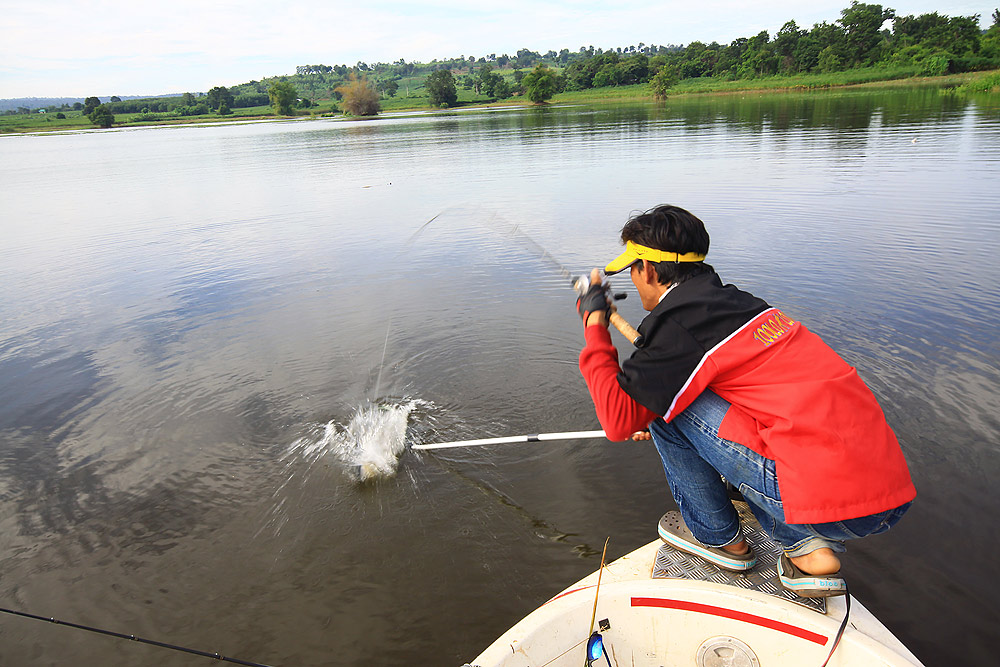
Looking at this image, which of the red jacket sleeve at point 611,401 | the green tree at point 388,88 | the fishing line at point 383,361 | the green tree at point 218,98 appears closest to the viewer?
the red jacket sleeve at point 611,401

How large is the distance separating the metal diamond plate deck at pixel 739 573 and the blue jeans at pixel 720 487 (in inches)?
4.9

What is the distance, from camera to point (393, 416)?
5.25 metres

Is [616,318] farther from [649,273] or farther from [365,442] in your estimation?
[365,442]

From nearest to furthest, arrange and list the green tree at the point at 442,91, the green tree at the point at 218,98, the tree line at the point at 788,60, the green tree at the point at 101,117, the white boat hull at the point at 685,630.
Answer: the white boat hull at the point at 685,630 < the tree line at the point at 788,60 < the green tree at the point at 101,117 < the green tree at the point at 442,91 < the green tree at the point at 218,98

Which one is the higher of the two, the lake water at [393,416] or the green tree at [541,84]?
the green tree at [541,84]

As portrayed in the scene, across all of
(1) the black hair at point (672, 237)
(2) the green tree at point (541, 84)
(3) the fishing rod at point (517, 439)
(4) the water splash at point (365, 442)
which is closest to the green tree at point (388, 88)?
(2) the green tree at point (541, 84)

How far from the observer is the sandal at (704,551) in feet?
8.42

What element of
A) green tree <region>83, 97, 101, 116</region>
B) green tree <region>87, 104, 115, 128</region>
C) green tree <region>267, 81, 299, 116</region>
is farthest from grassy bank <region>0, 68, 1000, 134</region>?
green tree <region>83, 97, 101, 116</region>

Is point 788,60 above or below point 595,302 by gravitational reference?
above

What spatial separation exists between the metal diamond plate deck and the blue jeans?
4.9 inches

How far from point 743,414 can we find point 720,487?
0.54 metres

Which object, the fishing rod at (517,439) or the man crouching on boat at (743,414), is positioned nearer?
the man crouching on boat at (743,414)

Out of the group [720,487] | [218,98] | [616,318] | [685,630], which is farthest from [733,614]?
[218,98]

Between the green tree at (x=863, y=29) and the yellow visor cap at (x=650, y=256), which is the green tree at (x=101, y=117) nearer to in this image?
the green tree at (x=863, y=29)
